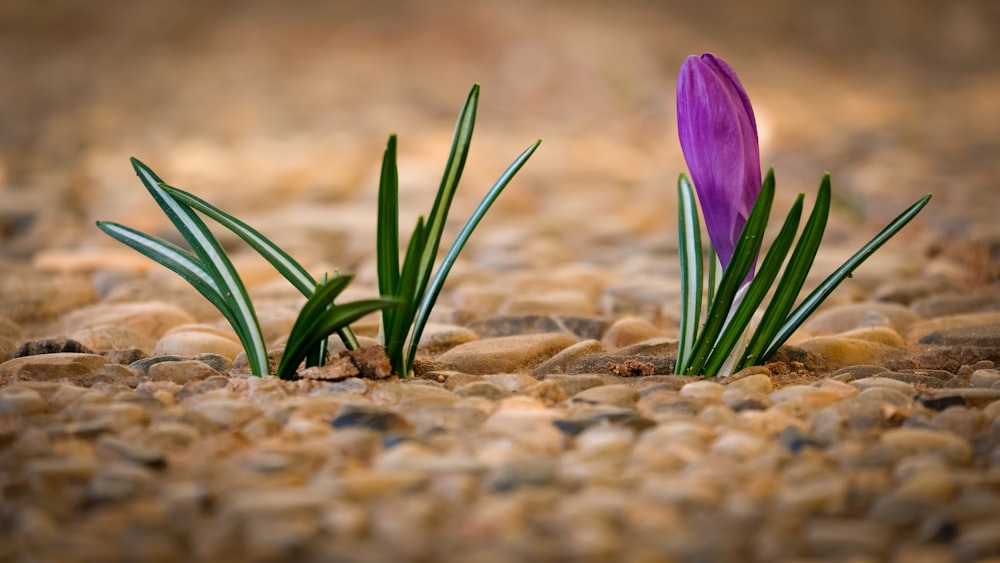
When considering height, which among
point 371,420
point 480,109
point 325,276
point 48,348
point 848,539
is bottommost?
point 848,539

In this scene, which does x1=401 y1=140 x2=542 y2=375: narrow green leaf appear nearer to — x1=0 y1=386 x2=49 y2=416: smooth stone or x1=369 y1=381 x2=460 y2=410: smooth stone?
x1=369 y1=381 x2=460 y2=410: smooth stone

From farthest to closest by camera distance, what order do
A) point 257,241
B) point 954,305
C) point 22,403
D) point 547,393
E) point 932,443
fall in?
point 954,305 < point 257,241 < point 547,393 < point 22,403 < point 932,443

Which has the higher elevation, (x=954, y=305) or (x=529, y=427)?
(x=954, y=305)

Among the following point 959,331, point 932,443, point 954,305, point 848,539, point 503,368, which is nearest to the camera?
point 848,539

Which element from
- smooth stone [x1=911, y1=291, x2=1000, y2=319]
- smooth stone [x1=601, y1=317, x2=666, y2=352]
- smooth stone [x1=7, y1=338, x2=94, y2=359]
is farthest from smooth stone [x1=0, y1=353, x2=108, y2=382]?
smooth stone [x1=911, y1=291, x2=1000, y2=319]

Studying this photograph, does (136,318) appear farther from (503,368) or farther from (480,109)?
(480,109)

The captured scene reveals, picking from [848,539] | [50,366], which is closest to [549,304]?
[50,366]

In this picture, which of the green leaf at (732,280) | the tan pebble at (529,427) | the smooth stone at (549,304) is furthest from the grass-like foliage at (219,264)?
the smooth stone at (549,304)

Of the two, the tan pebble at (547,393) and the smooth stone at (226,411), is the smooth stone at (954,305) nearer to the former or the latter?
the tan pebble at (547,393)
